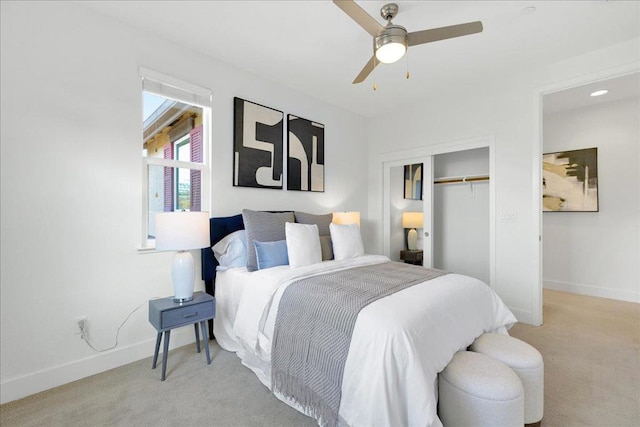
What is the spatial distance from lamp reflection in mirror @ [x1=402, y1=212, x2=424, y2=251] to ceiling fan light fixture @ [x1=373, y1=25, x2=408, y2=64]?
268 cm

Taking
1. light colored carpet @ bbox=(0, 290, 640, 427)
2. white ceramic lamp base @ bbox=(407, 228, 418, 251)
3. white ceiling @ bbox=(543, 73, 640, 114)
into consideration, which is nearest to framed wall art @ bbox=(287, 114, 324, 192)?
white ceramic lamp base @ bbox=(407, 228, 418, 251)

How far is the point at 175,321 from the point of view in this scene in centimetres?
215

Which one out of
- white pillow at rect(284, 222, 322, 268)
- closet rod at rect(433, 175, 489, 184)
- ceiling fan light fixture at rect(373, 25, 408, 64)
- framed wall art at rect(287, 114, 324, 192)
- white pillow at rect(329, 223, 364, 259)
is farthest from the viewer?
closet rod at rect(433, 175, 489, 184)

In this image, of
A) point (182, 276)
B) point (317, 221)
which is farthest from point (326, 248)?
point (182, 276)

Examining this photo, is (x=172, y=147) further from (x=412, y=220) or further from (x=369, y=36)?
(x=412, y=220)

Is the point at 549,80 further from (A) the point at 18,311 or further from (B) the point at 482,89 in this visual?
(A) the point at 18,311

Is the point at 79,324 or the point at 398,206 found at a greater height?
the point at 398,206

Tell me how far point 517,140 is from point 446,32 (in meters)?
2.03

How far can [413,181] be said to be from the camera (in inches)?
171

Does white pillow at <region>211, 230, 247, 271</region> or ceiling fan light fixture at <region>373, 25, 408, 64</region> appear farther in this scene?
white pillow at <region>211, 230, 247, 271</region>

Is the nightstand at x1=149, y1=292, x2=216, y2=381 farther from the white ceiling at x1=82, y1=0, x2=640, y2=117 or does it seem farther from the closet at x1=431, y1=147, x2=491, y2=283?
the closet at x1=431, y1=147, x2=491, y2=283

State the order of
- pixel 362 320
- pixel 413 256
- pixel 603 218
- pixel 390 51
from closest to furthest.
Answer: pixel 362 320, pixel 390 51, pixel 603 218, pixel 413 256

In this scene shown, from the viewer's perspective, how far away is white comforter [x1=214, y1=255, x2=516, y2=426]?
4.36 feet

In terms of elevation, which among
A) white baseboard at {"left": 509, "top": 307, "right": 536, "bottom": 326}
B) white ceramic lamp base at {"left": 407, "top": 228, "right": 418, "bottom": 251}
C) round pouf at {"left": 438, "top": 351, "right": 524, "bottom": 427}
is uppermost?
white ceramic lamp base at {"left": 407, "top": 228, "right": 418, "bottom": 251}
